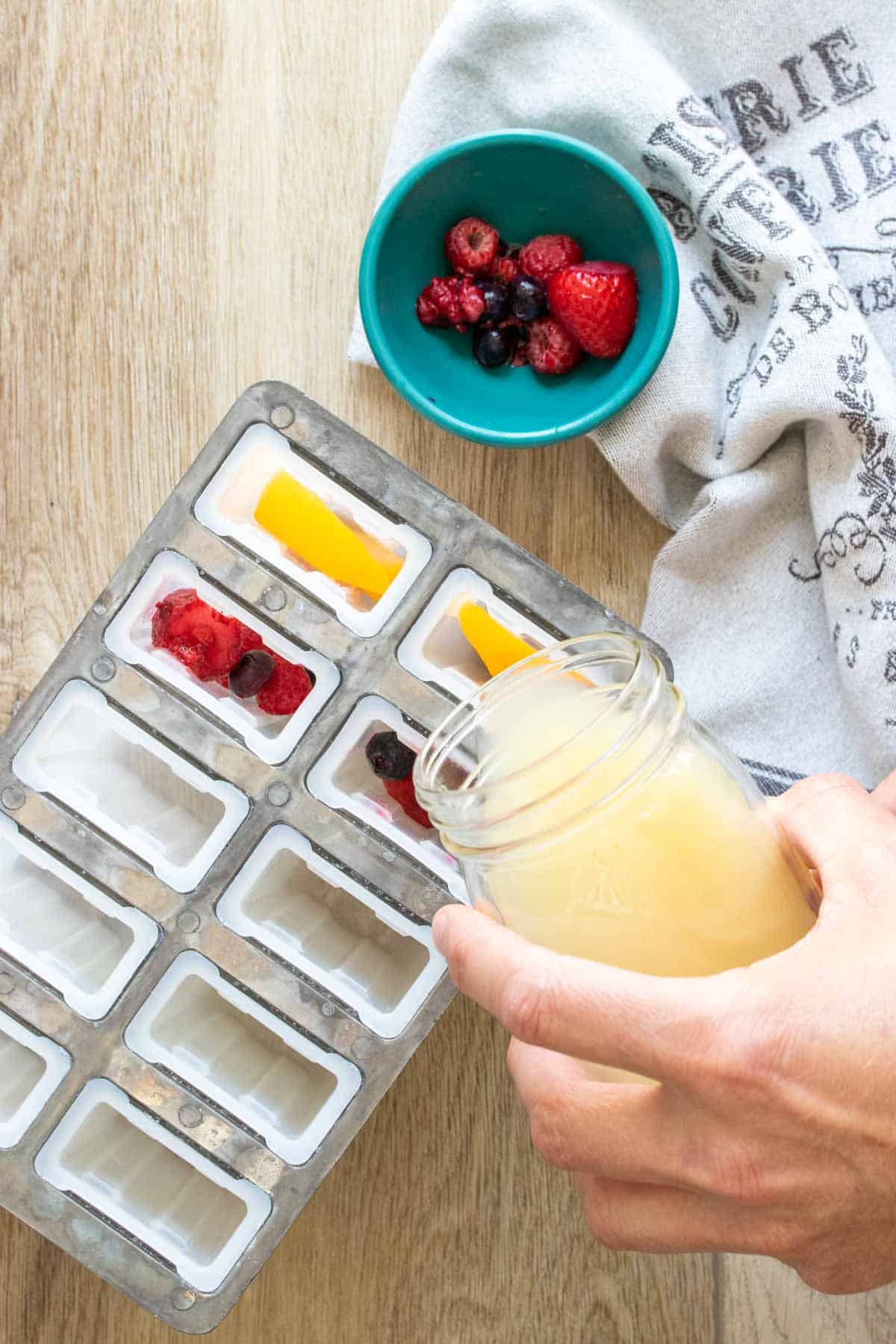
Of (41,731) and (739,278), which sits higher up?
(739,278)

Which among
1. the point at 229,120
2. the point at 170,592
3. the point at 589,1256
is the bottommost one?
the point at 589,1256

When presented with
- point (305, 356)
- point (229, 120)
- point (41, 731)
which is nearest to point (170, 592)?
point (41, 731)

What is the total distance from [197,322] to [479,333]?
229mm

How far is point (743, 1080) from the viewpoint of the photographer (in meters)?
0.43

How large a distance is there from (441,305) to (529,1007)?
0.57 m

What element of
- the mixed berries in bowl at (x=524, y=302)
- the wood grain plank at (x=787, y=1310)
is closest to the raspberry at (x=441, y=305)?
the mixed berries in bowl at (x=524, y=302)

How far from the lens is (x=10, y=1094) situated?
2.48 ft

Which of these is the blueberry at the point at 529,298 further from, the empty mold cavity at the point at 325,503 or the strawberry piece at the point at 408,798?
the strawberry piece at the point at 408,798

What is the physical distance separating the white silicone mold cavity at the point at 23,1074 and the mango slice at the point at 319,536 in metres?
0.36

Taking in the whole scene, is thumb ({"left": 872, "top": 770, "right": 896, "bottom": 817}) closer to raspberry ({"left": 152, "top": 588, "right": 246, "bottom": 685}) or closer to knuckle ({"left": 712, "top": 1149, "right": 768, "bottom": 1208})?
knuckle ({"left": 712, "top": 1149, "right": 768, "bottom": 1208})

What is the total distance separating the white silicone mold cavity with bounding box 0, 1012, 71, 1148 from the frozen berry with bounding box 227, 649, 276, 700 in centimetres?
27

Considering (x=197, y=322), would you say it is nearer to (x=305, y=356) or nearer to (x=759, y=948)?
(x=305, y=356)

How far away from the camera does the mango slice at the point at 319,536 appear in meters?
0.70

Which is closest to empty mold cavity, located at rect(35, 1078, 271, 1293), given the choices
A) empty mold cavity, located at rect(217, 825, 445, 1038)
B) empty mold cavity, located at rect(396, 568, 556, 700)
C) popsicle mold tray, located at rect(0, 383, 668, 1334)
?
popsicle mold tray, located at rect(0, 383, 668, 1334)
